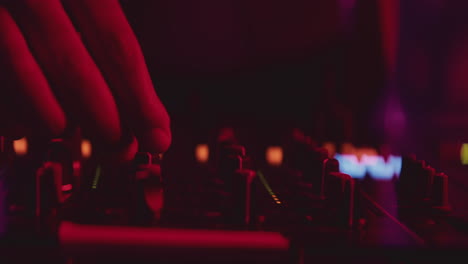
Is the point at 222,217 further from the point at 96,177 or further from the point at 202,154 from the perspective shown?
the point at 202,154

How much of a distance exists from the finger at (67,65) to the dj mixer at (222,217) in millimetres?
113

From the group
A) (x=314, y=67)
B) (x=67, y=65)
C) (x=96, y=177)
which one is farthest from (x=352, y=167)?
(x=314, y=67)

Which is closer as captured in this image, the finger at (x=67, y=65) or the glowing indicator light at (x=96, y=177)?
the finger at (x=67, y=65)

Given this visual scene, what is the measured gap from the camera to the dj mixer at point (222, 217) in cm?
65

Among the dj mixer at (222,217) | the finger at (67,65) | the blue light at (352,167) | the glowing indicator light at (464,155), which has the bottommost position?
the dj mixer at (222,217)

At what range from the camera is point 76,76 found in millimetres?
837

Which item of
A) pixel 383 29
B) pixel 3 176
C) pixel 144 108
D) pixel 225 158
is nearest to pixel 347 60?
pixel 383 29

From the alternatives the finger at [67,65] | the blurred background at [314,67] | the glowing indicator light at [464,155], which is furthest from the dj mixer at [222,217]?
the blurred background at [314,67]

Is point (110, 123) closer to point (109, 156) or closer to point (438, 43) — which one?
point (109, 156)

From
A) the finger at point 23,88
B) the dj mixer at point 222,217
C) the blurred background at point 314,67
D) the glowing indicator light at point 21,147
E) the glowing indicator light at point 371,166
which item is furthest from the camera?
the blurred background at point 314,67

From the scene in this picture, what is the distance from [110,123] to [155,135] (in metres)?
0.10

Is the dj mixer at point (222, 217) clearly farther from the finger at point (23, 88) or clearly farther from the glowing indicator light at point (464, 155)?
the glowing indicator light at point (464, 155)

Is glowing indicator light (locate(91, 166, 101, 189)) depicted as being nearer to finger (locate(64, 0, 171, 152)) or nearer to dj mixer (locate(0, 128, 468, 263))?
dj mixer (locate(0, 128, 468, 263))

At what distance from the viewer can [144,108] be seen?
2.91ft
